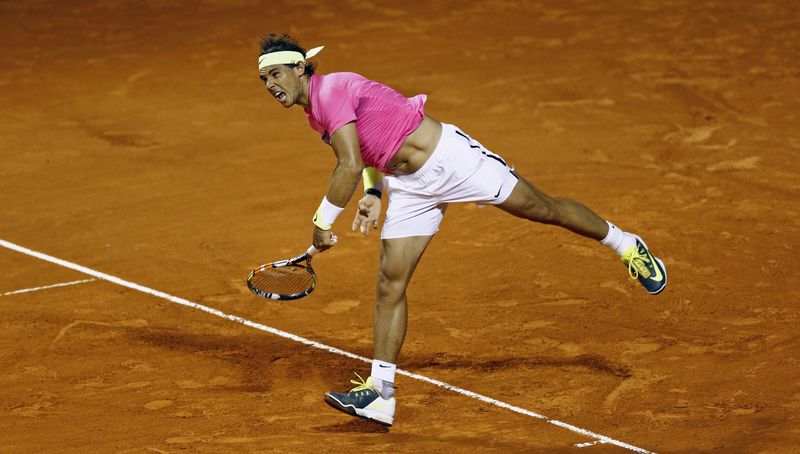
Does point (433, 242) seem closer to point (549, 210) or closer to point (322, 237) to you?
point (549, 210)

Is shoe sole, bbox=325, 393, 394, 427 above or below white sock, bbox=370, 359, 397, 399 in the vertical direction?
below

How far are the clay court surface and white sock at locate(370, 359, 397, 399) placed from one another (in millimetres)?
246

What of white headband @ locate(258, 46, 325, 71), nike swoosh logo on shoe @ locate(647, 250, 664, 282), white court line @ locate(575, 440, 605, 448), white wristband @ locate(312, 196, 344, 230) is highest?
white headband @ locate(258, 46, 325, 71)

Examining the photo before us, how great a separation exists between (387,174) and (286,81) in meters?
0.87

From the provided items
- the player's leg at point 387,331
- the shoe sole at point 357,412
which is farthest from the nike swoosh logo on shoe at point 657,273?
the shoe sole at point 357,412

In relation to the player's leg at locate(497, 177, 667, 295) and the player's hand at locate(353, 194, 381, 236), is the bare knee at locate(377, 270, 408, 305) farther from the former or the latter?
the player's leg at locate(497, 177, 667, 295)

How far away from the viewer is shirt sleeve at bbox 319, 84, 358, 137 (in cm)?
686

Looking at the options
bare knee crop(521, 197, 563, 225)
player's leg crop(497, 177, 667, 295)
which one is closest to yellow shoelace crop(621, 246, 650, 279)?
player's leg crop(497, 177, 667, 295)

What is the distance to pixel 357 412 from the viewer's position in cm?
706

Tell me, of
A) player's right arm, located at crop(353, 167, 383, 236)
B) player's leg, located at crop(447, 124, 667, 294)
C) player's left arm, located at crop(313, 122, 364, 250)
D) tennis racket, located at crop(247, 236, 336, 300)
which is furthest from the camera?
tennis racket, located at crop(247, 236, 336, 300)

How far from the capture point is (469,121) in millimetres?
13320

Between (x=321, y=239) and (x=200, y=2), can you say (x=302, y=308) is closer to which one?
(x=321, y=239)

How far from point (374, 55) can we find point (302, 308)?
713cm

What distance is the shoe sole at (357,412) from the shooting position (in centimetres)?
704
